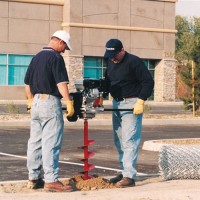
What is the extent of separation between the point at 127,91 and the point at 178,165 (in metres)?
1.37

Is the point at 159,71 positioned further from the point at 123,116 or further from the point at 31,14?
the point at 123,116

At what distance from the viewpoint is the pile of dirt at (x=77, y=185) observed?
33.7 ft

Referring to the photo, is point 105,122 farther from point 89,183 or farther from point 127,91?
point 89,183

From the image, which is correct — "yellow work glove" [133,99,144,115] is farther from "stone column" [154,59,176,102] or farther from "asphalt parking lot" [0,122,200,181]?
"stone column" [154,59,176,102]

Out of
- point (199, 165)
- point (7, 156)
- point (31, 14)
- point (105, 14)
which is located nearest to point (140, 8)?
point (105, 14)

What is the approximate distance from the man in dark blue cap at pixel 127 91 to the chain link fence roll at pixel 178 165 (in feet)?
2.13

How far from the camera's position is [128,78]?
1079cm

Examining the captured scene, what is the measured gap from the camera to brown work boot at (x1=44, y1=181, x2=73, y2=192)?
995cm

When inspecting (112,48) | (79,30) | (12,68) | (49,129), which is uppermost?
(79,30)

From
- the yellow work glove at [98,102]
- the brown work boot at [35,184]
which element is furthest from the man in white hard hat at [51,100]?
the yellow work glove at [98,102]

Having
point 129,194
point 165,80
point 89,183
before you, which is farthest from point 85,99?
point 165,80

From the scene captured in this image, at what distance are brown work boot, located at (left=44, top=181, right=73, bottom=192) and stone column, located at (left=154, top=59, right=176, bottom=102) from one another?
4447 cm

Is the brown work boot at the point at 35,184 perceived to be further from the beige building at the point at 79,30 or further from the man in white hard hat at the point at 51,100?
the beige building at the point at 79,30

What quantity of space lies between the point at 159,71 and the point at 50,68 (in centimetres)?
4492
